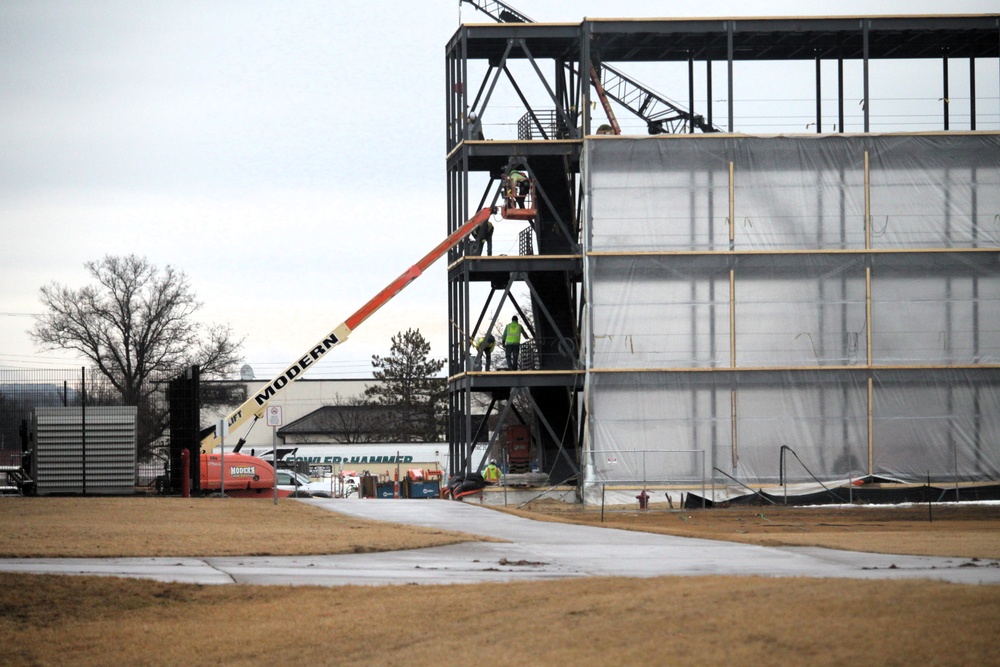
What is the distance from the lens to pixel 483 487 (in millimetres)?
41688

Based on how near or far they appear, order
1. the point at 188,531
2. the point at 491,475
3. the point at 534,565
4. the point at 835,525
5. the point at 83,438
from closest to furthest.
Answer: the point at 534,565 → the point at 188,531 → the point at 835,525 → the point at 83,438 → the point at 491,475

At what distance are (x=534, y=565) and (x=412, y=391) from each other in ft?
282

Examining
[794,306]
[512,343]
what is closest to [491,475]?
[512,343]

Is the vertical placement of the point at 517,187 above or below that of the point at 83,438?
above

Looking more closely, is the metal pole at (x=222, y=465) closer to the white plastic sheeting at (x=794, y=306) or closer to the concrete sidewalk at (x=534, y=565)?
the white plastic sheeting at (x=794, y=306)

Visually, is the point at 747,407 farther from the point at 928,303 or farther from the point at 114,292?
the point at 114,292

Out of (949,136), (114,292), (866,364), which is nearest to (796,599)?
(866,364)

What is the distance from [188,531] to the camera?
21719mm

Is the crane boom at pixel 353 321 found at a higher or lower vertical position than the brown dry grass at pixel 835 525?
higher

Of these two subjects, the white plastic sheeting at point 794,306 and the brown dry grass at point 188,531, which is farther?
the white plastic sheeting at point 794,306

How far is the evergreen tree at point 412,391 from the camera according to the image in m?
99.1

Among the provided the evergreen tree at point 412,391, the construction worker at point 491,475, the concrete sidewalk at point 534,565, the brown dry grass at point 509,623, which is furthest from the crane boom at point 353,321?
the evergreen tree at point 412,391

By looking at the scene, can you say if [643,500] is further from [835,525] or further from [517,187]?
[517,187]

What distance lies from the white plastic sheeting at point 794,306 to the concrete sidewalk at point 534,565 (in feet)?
70.7
